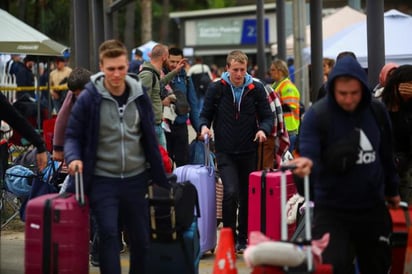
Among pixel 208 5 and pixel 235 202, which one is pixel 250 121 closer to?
pixel 235 202

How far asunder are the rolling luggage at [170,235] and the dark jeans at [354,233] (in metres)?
1.43

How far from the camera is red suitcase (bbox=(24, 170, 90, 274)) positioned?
6289mm

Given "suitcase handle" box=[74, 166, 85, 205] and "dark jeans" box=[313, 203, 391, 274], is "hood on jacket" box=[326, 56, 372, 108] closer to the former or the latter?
"dark jeans" box=[313, 203, 391, 274]

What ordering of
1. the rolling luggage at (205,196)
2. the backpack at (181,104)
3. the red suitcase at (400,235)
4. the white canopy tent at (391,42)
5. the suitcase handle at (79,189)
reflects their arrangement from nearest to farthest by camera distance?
the suitcase handle at (79,189)
the red suitcase at (400,235)
the rolling luggage at (205,196)
the backpack at (181,104)
the white canopy tent at (391,42)

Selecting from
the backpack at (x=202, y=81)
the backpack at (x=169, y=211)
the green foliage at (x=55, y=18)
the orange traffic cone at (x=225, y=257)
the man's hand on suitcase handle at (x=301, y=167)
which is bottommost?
the orange traffic cone at (x=225, y=257)

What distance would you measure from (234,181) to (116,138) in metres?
→ 2.70

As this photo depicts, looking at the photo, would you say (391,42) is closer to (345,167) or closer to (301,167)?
(345,167)

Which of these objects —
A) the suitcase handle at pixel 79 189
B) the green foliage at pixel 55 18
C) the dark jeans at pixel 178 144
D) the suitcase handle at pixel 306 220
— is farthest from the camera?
the green foliage at pixel 55 18

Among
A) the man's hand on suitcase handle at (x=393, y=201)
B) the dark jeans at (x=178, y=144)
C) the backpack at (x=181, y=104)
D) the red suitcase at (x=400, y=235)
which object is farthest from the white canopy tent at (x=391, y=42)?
the man's hand on suitcase handle at (x=393, y=201)

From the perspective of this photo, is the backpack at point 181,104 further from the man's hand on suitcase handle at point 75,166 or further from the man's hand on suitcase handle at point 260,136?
the man's hand on suitcase handle at point 75,166

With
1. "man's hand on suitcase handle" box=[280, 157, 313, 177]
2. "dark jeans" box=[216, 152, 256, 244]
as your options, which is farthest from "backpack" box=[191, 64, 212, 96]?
"man's hand on suitcase handle" box=[280, 157, 313, 177]

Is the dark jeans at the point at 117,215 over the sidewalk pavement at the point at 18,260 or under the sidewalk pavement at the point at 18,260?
over

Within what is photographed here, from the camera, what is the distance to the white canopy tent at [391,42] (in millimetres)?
14211

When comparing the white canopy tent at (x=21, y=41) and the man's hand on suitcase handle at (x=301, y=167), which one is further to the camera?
the white canopy tent at (x=21, y=41)
